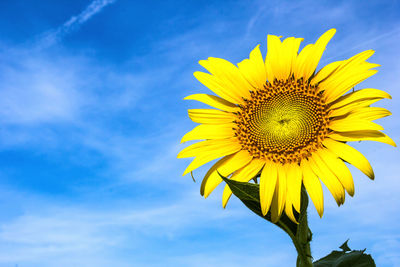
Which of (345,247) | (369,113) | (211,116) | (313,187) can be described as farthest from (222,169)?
(345,247)

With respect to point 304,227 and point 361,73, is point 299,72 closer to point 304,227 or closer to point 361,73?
point 361,73

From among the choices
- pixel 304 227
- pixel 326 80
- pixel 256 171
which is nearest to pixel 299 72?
pixel 326 80

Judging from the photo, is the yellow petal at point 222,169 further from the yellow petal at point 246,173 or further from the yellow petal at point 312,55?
the yellow petal at point 312,55

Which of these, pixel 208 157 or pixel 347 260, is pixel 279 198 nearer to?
pixel 208 157

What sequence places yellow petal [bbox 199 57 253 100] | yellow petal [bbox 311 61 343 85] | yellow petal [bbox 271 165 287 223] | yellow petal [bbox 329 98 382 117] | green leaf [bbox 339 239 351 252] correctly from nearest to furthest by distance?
yellow petal [bbox 271 165 287 223]
yellow petal [bbox 329 98 382 117]
yellow petal [bbox 311 61 343 85]
yellow petal [bbox 199 57 253 100]
green leaf [bbox 339 239 351 252]

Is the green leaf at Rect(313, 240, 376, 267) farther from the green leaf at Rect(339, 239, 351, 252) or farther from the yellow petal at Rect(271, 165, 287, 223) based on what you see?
the yellow petal at Rect(271, 165, 287, 223)

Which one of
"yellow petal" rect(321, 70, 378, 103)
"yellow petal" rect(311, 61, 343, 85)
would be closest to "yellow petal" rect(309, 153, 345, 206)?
"yellow petal" rect(321, 70, 378, 103)
